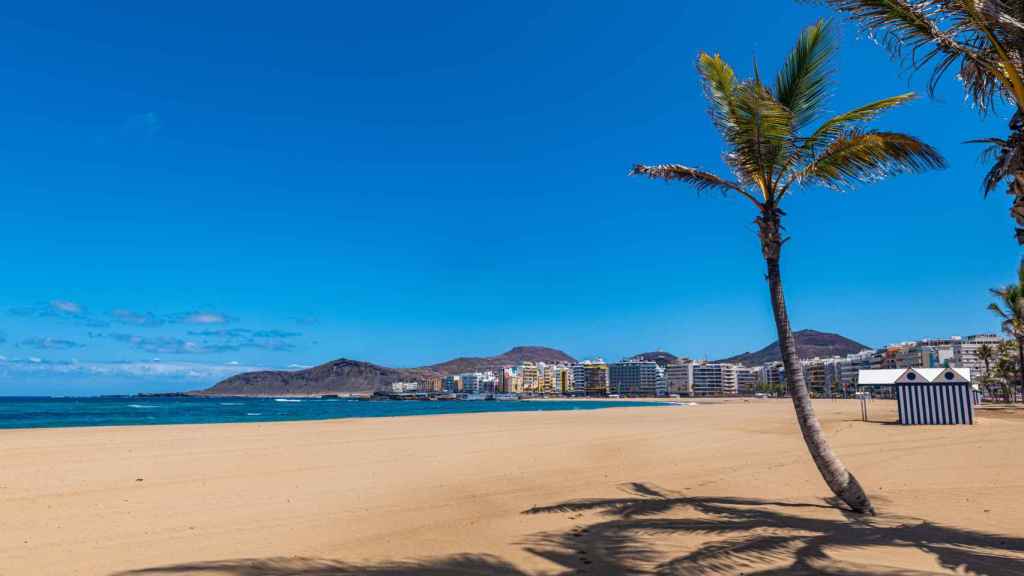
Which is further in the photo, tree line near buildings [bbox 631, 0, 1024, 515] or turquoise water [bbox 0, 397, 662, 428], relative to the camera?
turquoise water [bbox 0, 397, 662, 428]

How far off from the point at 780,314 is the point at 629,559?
13.0ft

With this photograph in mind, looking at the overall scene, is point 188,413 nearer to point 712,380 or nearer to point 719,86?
point 719,86

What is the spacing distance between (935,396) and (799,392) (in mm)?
17723

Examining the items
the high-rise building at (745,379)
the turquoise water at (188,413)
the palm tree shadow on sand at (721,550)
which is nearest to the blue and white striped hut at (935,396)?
the palm tree shadow on sand at (721,550)

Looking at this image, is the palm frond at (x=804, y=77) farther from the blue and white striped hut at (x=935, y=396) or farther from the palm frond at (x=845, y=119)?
the blue and white striped hut at (x=935, y=396)

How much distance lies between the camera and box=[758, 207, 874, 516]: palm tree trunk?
7.56 meters

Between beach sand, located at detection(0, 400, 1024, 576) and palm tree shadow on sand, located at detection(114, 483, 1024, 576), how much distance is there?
3cm

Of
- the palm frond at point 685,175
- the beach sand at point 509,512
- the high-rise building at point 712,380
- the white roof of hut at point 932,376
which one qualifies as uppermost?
the palm frond at point 685,175

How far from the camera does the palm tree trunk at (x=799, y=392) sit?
24.8ft

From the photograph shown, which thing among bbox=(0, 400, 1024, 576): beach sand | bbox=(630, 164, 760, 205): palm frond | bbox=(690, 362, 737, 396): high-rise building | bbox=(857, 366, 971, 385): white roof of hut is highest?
bbox=(630, 164, 760, 205): palm frond

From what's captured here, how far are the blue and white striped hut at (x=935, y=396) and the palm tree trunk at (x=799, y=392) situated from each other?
1660 centimetres

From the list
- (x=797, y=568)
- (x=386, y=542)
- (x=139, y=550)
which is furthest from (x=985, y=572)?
(x=139, y=550)

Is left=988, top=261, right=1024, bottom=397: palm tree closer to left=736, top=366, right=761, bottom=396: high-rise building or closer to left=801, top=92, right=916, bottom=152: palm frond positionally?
left=801, top=92, right=916, bottom=152: palm frond

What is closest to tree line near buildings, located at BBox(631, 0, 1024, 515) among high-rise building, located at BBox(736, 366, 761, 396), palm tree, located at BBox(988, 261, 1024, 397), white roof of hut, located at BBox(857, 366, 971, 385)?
white roof of hut, located at BBox(857, 366, 971, 385)
